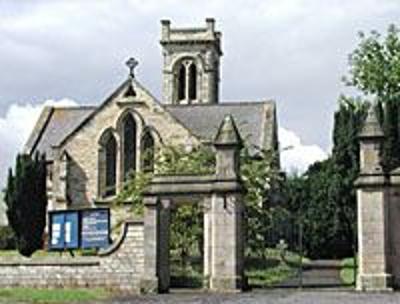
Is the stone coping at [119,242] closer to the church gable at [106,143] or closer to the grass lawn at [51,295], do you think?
the grass lawn at [51,295]

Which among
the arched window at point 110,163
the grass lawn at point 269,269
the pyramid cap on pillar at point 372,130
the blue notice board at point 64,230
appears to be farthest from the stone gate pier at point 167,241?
the arched window at point 110,163

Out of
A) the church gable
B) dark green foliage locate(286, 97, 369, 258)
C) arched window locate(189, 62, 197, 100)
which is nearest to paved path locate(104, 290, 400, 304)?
dark green foliage locate(286, 97, 369, 258)

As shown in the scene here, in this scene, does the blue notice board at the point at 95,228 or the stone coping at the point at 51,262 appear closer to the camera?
the stone coping at the point at 51,262

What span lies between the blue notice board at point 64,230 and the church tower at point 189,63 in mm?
52522

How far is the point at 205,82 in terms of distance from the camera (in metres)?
81.9

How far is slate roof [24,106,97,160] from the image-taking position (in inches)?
2569

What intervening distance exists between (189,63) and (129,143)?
23794 mm

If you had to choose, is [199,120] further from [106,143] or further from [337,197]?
[337,197]

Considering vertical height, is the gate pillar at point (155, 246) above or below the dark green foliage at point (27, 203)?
below

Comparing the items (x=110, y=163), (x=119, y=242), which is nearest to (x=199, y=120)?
(x=110, y=163)

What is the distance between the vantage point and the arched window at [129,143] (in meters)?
59.8

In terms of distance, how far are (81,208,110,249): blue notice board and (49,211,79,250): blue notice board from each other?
24cm

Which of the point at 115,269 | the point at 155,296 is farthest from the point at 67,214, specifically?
the point at 155,296

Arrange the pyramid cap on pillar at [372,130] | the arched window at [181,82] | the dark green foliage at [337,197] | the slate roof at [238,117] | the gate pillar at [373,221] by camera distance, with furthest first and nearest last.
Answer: the arched window at [181,82], the slate roof at [238,117], the dark green foliage at [337,197], the pyramid cap on pillar at [372,130], the gate pillar at [373,221]
